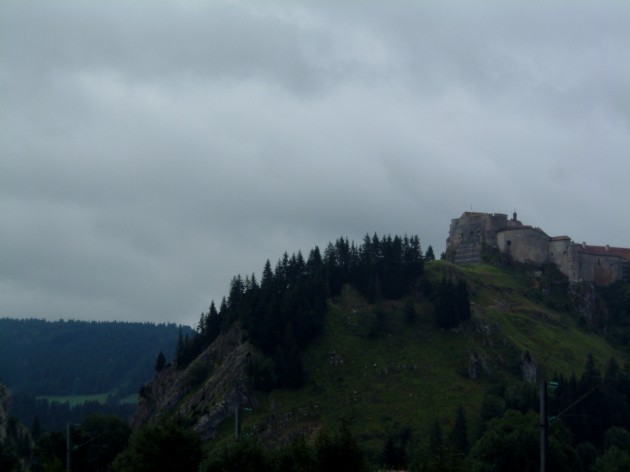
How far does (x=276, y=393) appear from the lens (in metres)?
145

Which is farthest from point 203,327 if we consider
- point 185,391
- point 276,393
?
point 276,393

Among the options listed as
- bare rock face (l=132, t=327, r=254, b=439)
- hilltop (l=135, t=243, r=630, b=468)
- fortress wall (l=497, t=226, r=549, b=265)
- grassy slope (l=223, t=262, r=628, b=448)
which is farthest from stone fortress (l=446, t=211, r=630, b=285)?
bare rock face (l=132, t=327, r=254, b=439)

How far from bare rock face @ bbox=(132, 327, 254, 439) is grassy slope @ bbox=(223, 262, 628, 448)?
11.4 feet

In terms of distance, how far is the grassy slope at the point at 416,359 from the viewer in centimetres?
13900

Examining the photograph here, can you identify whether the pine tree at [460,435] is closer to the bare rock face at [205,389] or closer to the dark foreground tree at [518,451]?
the dark foreground tree at [518,451]

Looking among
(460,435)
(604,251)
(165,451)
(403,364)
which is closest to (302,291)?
(403,364)

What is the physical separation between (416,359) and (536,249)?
47.6 meters

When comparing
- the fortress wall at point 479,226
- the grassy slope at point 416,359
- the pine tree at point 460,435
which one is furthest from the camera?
the fortress wall at point 479,226

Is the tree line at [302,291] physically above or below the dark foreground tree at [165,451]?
above

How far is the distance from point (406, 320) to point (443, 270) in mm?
15552

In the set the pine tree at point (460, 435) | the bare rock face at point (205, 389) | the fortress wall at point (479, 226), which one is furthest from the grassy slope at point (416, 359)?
the fortress wall at point (479, 226)

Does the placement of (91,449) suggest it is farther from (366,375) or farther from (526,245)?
(526,245)

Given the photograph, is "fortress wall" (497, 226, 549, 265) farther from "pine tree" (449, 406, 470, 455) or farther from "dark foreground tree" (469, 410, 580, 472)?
"dark foreground tree" (469, 410, 580, 472)

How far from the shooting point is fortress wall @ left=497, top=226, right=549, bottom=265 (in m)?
191
